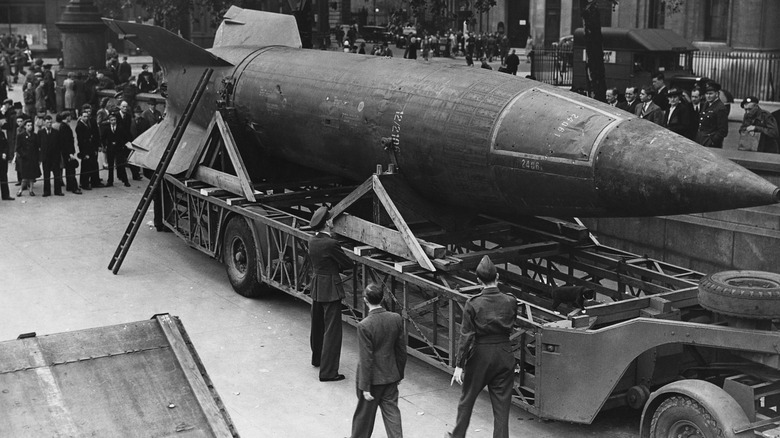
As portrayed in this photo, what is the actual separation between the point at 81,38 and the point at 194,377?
25.9 m

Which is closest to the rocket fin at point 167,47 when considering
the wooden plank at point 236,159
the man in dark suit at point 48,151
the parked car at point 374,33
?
the wooden plank at point 236,159

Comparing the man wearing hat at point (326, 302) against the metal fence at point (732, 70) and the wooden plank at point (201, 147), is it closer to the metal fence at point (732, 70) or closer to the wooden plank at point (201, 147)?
the wooden plank at point (201, 147)

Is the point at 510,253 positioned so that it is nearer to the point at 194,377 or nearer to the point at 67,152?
the point at 194,377

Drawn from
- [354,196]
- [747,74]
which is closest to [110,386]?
[354,196]

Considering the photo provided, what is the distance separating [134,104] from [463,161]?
15.7m

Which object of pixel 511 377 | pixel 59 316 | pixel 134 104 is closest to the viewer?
pixel 511 377

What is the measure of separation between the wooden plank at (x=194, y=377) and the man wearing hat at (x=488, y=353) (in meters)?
2.24

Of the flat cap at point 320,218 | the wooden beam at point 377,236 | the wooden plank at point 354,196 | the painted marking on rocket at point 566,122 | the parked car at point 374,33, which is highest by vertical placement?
the parked car at point 374,33

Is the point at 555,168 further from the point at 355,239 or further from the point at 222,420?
the point at 222,420

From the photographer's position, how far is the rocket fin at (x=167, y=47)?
46.8 feet

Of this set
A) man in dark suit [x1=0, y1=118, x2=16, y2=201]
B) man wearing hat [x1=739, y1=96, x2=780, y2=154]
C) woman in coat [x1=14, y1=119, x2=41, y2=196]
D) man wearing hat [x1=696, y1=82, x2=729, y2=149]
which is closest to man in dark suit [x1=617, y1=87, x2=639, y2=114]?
man wearing hat [x1=696, y1=82, x2=729, y2=149]

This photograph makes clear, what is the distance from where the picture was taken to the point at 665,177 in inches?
321


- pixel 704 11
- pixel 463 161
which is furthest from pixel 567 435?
pixel 704 11

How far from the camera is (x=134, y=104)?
Answer: 23625mm
